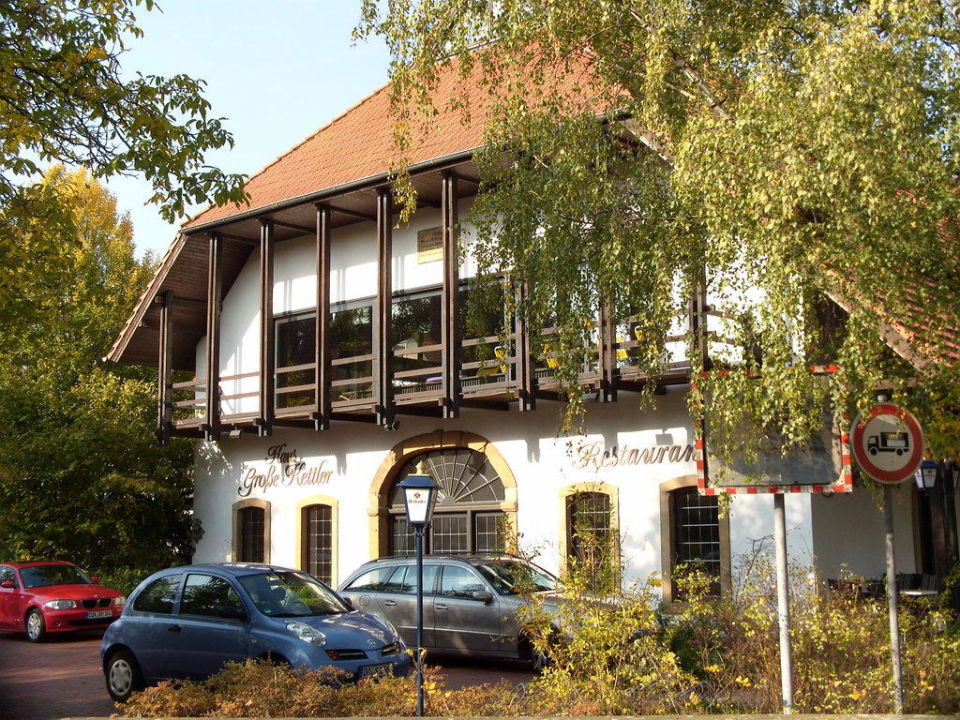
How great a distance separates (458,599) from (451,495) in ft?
20.1

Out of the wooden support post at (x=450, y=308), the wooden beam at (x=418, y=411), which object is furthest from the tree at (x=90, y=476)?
the wooden support post at (x=450, y=308)

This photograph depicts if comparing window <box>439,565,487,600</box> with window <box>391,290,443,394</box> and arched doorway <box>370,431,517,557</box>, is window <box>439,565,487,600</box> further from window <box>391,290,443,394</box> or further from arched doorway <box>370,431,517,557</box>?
window <box>391,290,443,394</box>

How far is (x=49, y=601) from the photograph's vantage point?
19281 millimetres

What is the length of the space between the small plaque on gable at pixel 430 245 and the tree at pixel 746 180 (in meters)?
8.65

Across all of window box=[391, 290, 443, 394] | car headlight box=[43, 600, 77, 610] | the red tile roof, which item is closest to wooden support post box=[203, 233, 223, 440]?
the red tile roof

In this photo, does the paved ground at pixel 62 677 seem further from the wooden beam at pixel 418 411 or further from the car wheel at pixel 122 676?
the wooden beam at pixel 418 411

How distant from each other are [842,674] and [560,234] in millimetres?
4873

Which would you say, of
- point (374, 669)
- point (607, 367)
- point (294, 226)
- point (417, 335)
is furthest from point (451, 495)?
point (374, 669)

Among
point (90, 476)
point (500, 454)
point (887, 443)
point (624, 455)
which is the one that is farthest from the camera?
point (90, 476)

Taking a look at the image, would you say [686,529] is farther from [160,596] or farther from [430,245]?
[160,596]

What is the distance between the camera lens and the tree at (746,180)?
852cm

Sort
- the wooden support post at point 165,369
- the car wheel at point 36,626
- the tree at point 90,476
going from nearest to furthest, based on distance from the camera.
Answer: the car wheel at point 36,626 < the wooden support post at point 165,369 < the tree at point 90,476

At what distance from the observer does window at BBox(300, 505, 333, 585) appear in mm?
22766

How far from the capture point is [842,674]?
353 inches
